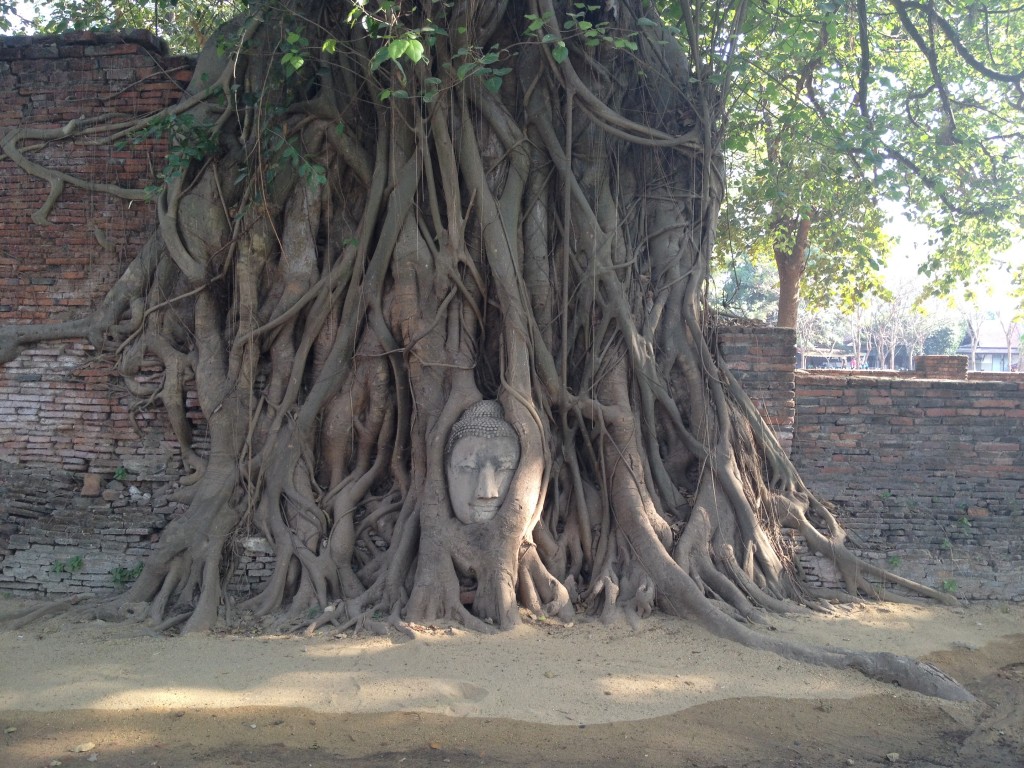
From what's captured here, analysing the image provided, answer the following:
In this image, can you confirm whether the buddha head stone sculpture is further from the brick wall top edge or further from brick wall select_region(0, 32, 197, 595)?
the brick wall top edge

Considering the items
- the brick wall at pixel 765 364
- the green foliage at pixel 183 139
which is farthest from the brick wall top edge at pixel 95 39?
the brick wall at pixel 765 364

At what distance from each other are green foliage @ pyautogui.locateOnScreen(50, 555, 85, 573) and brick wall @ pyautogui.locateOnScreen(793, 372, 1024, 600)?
17.9 feet

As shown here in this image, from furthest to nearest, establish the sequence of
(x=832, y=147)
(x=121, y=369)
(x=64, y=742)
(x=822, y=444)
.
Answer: (x=832, y=147)
(x=822, y=444)
(x=121, y=369)
(x=64, y=742)

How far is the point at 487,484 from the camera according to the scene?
5.62m

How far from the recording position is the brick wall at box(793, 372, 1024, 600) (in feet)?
22.4

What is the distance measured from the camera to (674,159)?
6633 millimetres

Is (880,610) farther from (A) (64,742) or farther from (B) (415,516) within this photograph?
(A) (64,742)

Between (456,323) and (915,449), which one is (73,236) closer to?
(456,323)

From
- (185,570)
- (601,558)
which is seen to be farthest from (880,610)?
(185,570)

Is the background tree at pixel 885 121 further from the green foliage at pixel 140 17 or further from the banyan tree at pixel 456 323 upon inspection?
the green foliage at pixel 140 17

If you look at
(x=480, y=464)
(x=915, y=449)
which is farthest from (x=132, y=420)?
(x=915, y=449)

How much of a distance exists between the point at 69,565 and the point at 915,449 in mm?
6459

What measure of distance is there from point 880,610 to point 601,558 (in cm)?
192

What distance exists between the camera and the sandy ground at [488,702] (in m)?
3.89
